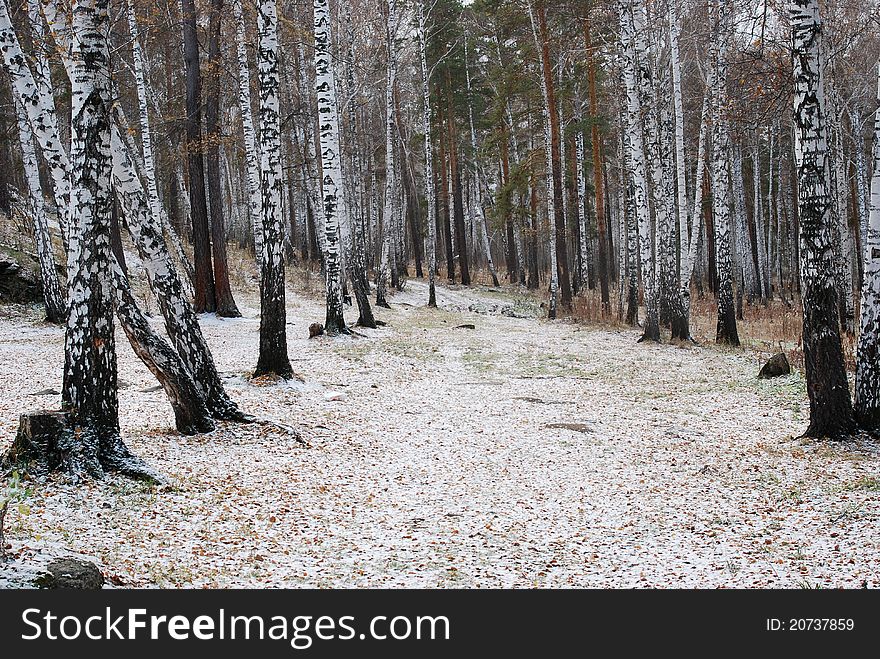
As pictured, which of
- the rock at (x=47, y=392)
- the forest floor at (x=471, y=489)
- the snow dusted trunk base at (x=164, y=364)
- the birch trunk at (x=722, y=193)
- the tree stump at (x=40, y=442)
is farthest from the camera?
the birch trunk at (x=722, y=193)

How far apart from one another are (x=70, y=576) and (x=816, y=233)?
7.06 meters

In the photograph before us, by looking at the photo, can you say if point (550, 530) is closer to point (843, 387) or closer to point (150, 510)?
point (150, 510)

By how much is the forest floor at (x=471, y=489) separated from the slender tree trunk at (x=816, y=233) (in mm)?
539

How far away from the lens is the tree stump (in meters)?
5.49

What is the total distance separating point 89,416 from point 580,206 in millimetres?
22657

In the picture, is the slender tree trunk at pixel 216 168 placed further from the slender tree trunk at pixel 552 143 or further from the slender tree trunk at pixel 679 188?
the slender tree trunk at pixel 679 188

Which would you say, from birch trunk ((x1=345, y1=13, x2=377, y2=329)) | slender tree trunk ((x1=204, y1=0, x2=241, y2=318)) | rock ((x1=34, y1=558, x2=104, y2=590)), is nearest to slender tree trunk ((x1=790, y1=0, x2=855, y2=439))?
rock ((x1=34, y1=558, x2=104, y2=590))

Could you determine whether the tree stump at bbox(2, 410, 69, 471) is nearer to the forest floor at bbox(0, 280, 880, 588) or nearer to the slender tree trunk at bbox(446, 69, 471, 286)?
the forest floor at bbox(0, 280, 880, 588)

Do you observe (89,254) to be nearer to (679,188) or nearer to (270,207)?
(270,207)

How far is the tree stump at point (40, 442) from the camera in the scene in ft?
18.0

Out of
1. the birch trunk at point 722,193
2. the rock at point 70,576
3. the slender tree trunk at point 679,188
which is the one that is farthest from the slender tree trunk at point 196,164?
the rock at point 70,576

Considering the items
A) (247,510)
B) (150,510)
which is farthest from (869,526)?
(150,510)

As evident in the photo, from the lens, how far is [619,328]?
20266 mm

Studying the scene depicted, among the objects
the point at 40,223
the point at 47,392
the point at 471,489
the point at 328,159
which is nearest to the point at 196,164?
the point at 40,223
